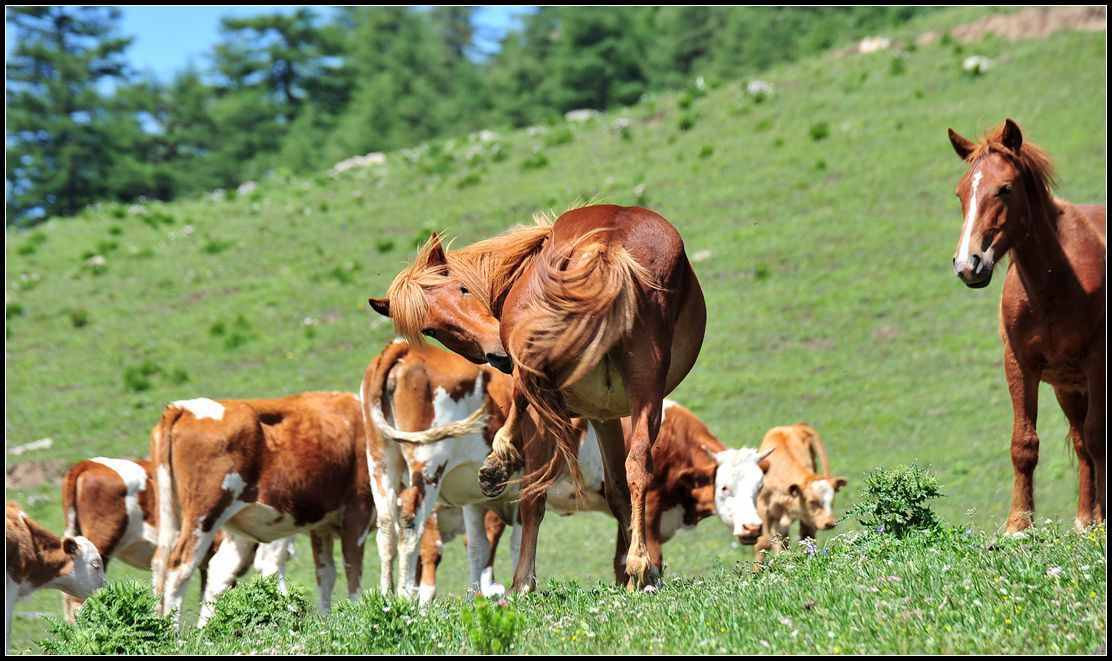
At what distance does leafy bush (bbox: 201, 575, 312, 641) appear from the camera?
7459mm

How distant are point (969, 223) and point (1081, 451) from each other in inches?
93.0

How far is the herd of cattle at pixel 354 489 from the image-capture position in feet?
36.4

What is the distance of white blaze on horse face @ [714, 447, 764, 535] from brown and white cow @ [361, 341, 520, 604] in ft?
7.18

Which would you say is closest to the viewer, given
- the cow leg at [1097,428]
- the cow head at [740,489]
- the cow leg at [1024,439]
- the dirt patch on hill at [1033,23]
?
the cow leg at [1097,428]

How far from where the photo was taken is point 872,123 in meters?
28.7

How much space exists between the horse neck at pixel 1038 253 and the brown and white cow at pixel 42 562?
848 cm

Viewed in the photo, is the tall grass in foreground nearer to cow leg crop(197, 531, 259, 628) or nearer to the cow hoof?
the cow hoof

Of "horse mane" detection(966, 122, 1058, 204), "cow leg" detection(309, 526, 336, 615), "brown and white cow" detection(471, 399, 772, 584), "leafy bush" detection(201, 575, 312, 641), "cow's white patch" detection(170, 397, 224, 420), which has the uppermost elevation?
"horse mane" detection(966, 122, 1058, 204)

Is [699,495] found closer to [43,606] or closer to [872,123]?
[43,606]

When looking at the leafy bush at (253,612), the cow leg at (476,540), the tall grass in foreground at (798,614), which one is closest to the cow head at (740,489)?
the cow leg at (476,540)

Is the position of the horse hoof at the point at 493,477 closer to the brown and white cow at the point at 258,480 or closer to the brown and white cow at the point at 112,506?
the brown and white cow at the point at 258,480

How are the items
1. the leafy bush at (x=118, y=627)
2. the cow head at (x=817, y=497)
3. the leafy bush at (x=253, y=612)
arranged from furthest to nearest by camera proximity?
the cow head at (x=817, y=497) → the leafy bush at (x=253, y=612) → the leafy bush at (x=118, y=627)

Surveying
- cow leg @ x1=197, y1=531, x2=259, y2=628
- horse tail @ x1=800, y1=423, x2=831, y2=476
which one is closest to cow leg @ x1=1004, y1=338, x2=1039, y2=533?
horse tail @ x1=800, y1=423, x2=831, y2=476

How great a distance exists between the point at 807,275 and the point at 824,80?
10.6 meters
